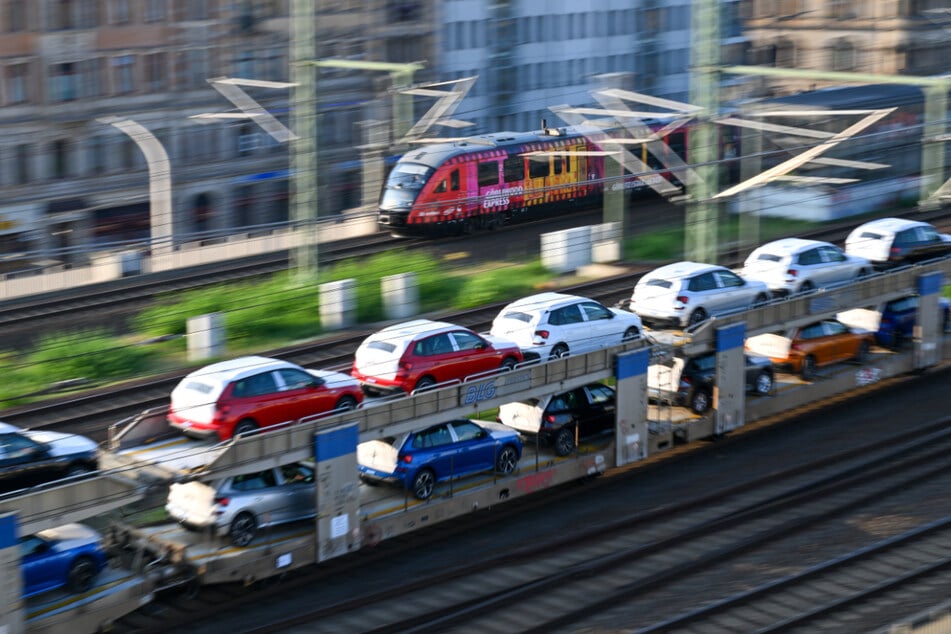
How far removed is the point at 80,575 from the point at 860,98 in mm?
28179

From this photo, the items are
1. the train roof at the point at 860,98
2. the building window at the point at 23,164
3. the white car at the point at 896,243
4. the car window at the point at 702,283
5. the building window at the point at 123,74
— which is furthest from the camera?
the building window at the point at 123,74

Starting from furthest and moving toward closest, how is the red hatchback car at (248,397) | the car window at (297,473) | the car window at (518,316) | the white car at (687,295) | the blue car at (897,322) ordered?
the blue car at (897,322)
the white car at (687,295)
the car window at (518,316)
the red hatchback car at (248,397)
the car window at (297,473)

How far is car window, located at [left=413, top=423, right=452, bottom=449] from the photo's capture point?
17594mm

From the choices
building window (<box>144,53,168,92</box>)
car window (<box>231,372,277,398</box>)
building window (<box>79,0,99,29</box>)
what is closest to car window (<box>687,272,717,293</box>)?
car window (<box>231,372,277,398</box>)

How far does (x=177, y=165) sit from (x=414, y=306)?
16409 millimetres

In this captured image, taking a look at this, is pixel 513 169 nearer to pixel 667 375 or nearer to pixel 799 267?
pixel 799 267

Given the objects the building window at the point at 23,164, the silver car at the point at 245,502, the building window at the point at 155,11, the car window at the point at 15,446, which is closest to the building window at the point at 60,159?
the building window at the point at 23,164

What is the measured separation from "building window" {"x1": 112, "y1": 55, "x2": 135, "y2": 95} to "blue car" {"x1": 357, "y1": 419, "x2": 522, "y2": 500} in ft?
85.1

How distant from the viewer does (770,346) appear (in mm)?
23438

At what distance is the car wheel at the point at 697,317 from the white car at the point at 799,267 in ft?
6.98

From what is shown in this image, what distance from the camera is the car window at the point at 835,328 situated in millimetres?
23766

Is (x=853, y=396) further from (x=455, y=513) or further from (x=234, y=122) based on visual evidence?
(x=234, y=122)

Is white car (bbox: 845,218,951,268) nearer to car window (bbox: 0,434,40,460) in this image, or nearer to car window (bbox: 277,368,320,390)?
car window (bbox: 277,368,320,390)

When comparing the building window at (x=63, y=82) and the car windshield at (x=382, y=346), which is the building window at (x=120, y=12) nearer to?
the building window at (x=63, y=82)
